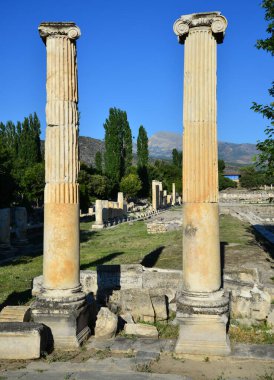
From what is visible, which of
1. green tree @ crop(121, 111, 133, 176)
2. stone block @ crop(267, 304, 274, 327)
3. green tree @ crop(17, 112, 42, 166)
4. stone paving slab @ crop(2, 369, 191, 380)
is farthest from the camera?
green tree @ crop(121, 111, 133, 176)

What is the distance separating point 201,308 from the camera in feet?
23.8

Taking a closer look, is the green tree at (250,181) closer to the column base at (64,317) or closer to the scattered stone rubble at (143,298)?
the scattered stone rubble at (143,298)

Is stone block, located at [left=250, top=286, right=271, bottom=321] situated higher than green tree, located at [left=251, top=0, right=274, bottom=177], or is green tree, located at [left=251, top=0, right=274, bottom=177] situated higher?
green tree, located at [left=251, top=0, right=274, bottom=177]

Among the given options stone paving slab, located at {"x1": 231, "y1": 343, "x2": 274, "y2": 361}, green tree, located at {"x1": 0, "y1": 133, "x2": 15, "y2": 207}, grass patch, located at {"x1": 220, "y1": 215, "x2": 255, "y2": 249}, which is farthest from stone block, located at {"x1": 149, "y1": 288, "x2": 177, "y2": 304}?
green tree, located at {"x1": 0, "y1": 133, "x2": 15, "y2": 207}

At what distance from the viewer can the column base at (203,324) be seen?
7031 millimetres

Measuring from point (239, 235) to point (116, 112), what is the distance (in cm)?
3690

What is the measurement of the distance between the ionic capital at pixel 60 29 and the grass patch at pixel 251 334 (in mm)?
6411

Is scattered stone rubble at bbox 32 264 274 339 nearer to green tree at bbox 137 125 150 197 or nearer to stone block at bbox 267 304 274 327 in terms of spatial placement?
stone block at bbox 267 304 274 327

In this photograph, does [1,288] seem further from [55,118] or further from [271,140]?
[271,140]

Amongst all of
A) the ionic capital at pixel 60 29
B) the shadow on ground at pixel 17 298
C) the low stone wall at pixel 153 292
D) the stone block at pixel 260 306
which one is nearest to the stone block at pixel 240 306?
the low stone wall at pixel 153 292

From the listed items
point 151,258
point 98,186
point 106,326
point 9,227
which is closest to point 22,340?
point 106,326

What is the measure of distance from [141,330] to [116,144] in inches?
1911

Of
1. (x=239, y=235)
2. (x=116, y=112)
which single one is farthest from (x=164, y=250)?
(x=116, y=112)

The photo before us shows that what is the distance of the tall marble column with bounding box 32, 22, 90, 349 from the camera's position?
802 cm
